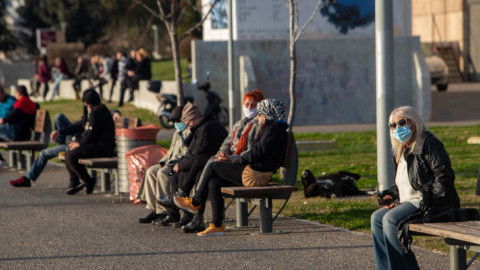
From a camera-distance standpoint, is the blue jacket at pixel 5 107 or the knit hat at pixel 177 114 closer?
the knit hat at pixel 177 114

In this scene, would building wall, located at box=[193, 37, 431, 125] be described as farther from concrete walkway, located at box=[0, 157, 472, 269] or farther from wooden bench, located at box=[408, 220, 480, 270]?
wooden bench, located at box=[408, 220, 480, 270]

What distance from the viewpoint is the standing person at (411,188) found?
20.0 ft

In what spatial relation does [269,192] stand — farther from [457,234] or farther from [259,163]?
[457,234]

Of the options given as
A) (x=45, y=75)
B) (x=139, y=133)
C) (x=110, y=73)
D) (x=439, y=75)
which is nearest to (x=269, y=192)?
(x=139, y=133)

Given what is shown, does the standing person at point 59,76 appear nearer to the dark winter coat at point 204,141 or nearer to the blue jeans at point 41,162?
the blue jeans at point 41,162

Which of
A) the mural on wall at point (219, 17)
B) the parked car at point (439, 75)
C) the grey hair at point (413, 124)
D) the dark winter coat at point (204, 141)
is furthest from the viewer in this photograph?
the parked car at point (439, 75)

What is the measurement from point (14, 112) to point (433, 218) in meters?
Result: 11.2

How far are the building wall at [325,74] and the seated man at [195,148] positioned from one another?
1436 cm

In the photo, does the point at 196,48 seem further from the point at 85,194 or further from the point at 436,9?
the point at 436,9

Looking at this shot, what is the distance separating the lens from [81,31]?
67688mm

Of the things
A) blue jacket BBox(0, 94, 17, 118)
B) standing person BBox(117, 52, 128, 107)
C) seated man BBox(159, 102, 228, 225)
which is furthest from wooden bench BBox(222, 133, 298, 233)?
standing person BBox(117, 52, 128, 107)

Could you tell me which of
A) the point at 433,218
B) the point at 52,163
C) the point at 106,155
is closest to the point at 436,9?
the point at 52,163

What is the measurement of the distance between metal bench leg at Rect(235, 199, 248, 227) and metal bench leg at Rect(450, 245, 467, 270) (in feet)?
11.4

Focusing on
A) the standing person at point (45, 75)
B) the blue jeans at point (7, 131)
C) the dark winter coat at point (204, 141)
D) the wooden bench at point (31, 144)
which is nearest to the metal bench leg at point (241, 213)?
the dark winter coat at point (204, 141)
